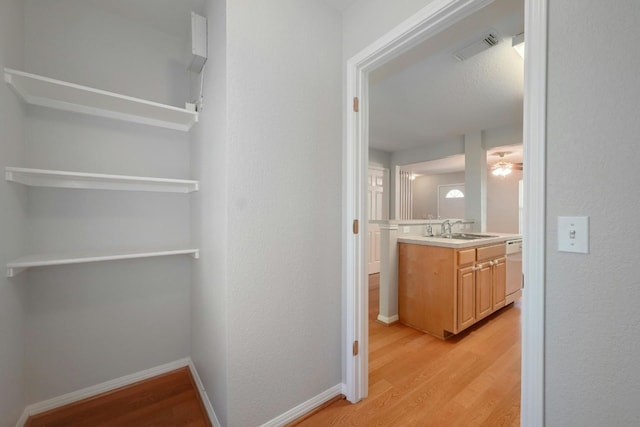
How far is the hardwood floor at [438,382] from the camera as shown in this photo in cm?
153

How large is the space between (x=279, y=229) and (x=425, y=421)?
1.44m

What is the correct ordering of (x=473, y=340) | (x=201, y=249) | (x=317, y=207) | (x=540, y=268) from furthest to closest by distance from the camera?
1. (x=473, y=340)
2. (x=201, y=249)
3. (x=317, y=207)
4. (x=540, y=268)

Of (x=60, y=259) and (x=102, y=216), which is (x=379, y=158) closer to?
(x=102, y=216)

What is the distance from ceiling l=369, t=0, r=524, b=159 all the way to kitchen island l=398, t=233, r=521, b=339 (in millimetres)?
1595

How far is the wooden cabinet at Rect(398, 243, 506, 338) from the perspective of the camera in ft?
7.95

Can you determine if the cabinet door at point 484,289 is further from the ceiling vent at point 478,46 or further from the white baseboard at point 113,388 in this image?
the white baseboard at point 113,388

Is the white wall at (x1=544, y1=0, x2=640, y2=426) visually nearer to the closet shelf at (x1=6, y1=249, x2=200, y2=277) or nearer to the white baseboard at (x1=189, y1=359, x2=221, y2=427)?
the white baseboard at (x1=189, y1=359, x2=221, y2=427)

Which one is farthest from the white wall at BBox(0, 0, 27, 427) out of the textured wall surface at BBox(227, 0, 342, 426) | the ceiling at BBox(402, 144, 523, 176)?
the ceiling at BBox(402, 144, 523, 176)

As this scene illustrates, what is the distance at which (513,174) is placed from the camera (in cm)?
678

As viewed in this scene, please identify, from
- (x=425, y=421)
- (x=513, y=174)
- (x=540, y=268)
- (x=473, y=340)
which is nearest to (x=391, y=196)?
(x=473, y=340)

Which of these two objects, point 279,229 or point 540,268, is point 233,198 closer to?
point 279,229

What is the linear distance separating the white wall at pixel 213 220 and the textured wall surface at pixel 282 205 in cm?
6

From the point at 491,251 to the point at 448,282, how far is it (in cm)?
85

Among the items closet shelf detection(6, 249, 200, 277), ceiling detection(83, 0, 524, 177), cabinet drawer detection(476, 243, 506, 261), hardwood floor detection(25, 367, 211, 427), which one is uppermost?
ceiling detection(83, 0, 524, 177)
